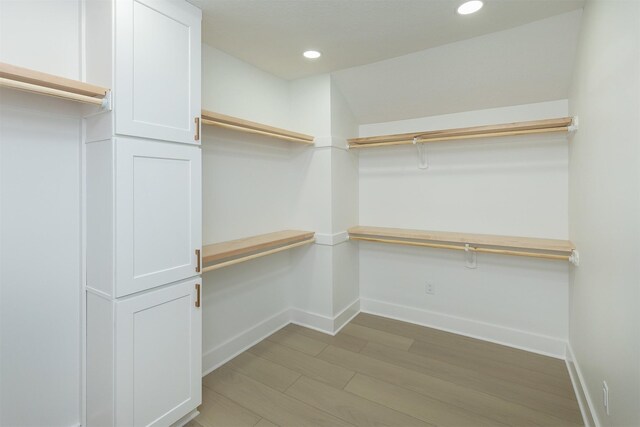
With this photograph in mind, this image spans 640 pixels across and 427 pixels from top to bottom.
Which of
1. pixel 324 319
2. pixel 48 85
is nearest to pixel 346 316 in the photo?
pixel 324 319

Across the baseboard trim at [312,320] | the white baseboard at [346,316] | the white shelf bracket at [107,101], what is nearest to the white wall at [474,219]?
the white baseboard at [346,316]

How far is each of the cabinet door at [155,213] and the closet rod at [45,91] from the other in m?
0.19

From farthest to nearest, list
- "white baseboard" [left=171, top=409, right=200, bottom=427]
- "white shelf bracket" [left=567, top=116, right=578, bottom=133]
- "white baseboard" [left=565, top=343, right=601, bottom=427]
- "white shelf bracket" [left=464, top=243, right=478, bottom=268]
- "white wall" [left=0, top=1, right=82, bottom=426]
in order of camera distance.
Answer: "white shelf bracket" [left=464, top=243, right=478, bottom=268] → "white shelf bracket" [left=567, top=116, right=578, bottom=133] → "white baseboard" [left=171, top=409, right=200, bottom=427] → "white baseboard" [left=565, top=343, right=601, bottom=427] → "white wall" [left=0, top=1, right=82, bottom=426]

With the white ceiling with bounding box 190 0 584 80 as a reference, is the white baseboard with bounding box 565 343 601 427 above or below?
below

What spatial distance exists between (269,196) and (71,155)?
4.89 ft

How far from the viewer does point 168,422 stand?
5.39 feet

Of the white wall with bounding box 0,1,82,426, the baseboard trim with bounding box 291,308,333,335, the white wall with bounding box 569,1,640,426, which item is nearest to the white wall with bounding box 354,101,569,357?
the white wall with bounding box 569,1,640,426

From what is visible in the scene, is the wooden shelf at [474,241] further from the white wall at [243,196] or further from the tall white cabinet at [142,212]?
the tall white cabinet at [142,212]

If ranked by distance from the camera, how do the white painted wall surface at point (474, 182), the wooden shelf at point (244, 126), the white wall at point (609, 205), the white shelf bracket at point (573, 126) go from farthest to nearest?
the white painted wall surface at point (474, 182) < the white shelf bracket at point (573, 126) < the wooden shelf at point (244, 126) < the white wall at point (609, 205)

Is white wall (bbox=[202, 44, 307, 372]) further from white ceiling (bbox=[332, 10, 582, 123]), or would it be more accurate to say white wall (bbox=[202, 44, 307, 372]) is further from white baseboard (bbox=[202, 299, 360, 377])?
white ceiling (bbox=[332, 10, 582, 123])

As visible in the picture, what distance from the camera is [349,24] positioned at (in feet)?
6.50

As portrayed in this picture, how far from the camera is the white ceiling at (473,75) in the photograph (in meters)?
2.07

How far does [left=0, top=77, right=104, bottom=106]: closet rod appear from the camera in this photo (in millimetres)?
1136

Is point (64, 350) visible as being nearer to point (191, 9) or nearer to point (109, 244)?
point (109, 244)
